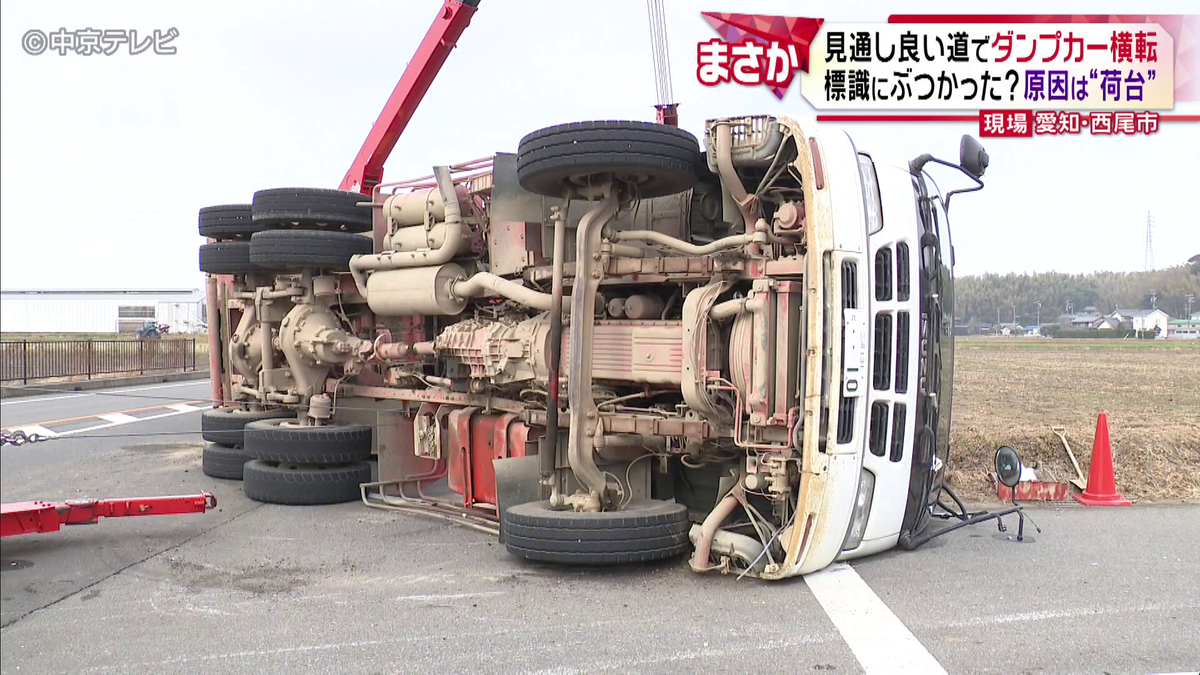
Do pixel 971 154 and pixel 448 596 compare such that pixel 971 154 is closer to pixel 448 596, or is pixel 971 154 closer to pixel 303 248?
pixel 448 596

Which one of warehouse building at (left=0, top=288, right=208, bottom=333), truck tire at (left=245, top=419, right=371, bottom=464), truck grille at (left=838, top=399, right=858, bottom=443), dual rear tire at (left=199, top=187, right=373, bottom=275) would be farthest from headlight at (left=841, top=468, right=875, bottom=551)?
dual rear tire at (left=199, top=187, right=373, bottom=275)

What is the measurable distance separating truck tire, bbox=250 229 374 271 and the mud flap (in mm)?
2742

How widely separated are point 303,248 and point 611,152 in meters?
3.65

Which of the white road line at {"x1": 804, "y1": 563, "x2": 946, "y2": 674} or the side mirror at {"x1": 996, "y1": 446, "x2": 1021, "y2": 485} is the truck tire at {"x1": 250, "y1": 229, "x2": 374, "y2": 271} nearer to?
the white road line at {"x1": 804, "y1": 563, "x2": 946, "y2": 674}

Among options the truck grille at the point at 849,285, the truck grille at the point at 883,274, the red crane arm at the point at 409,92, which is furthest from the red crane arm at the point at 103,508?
the red crane arm at the point at 409,92

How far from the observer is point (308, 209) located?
303 inches

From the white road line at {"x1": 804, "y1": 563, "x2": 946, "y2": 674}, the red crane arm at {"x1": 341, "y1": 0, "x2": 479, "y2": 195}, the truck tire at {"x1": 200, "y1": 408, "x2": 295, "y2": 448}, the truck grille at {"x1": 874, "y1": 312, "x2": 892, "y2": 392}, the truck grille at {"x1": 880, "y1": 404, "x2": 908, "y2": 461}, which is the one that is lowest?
the white road line at {"x1": 804, "y1": 563, "x2": 946, "y2": 674}

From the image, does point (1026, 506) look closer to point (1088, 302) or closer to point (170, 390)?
point (170, 390)

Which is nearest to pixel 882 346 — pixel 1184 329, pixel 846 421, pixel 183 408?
pixel 846 421

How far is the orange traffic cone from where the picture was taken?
735 cm

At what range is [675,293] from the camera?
6148 mm

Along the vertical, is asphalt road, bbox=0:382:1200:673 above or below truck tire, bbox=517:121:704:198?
below

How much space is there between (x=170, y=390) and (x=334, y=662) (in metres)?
14.5

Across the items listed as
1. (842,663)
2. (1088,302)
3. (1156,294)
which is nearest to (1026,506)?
(842,663)
